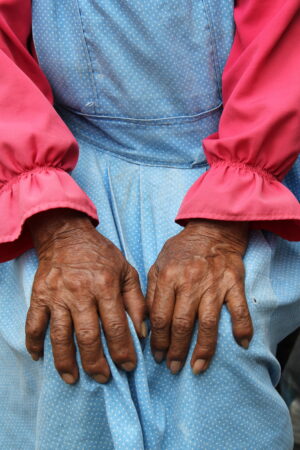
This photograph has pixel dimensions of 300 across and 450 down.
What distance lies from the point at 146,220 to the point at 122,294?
0.20 m

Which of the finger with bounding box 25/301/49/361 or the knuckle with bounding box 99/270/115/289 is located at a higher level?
the knuckle with bounding box 99/270/115/289

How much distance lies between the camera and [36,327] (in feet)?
3.20

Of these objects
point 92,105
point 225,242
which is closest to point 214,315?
point 225,242

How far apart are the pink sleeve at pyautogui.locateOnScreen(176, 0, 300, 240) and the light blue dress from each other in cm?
7

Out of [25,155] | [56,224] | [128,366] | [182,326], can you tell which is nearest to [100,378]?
[128,366]

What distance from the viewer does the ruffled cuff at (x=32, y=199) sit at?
1.01m

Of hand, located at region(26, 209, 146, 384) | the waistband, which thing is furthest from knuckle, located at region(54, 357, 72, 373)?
the waistband

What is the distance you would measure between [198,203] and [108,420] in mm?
373

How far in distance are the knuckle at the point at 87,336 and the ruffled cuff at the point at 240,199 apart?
253 mm

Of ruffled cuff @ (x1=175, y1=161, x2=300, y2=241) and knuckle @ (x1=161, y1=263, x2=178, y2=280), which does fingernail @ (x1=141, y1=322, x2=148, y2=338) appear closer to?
knuckle @ (x1=161, y1=263, x2=178, y2=280)

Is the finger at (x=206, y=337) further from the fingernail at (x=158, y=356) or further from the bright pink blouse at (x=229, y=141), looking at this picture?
the bright pink blouse at (x=229, y=141)

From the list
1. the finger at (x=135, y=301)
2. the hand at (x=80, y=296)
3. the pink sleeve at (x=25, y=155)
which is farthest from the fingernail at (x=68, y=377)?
the pink sleeve at (x=25, y=155)

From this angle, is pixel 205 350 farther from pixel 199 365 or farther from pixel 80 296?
pixel 80 296

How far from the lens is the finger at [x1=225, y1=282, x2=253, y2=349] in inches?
38.2
